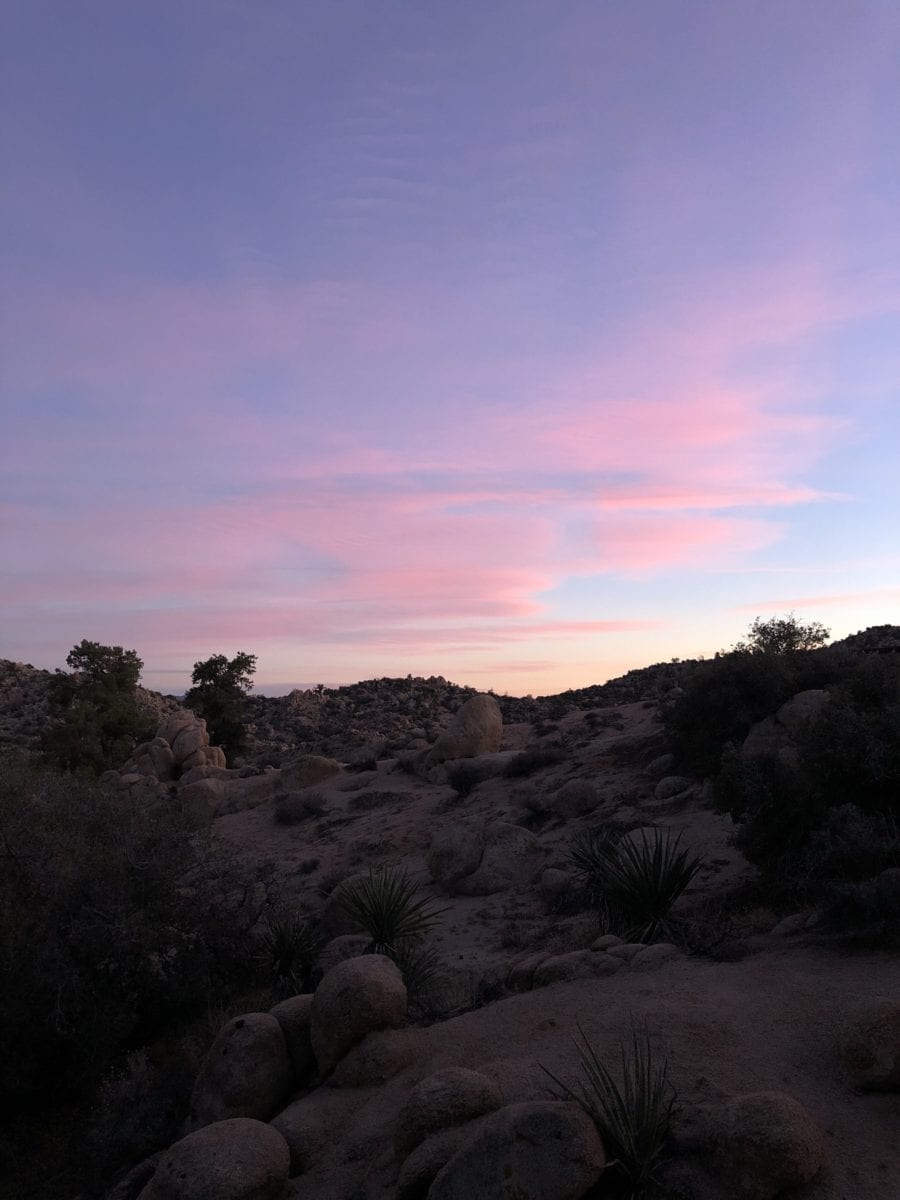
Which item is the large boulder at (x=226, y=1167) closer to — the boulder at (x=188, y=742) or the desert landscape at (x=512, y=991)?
the desert landscape at (x=512, y=991)

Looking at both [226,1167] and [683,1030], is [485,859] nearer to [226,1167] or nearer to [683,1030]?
[683,1030]

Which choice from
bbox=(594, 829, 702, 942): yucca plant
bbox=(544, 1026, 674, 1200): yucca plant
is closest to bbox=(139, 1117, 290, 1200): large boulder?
bbox=(544, 1026, 674, 1200): yucca plant

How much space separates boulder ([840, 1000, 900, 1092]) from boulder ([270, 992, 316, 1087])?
5027 millimetres

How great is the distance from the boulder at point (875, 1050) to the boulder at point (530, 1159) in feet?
7.03

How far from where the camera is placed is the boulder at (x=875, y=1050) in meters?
6.39

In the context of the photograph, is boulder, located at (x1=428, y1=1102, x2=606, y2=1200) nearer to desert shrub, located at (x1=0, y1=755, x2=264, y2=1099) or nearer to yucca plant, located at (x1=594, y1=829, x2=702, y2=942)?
yucca plant, located at (x1=594, y1=829, x2=702, y2=942)

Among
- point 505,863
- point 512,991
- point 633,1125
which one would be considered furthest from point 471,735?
point 633,1125

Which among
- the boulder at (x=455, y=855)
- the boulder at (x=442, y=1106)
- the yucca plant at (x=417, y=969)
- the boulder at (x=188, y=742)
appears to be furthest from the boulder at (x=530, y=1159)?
the boulder at (x=188, y=742)

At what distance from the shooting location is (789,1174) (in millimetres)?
5555

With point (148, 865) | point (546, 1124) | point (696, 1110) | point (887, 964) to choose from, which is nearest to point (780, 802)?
point (887, 964)

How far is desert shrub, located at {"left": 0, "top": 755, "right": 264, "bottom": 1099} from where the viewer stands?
35.9 ft

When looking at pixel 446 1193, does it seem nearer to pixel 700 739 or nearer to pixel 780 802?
pixel 780 802

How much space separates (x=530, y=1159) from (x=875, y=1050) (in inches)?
106

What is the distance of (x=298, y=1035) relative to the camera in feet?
29.8
